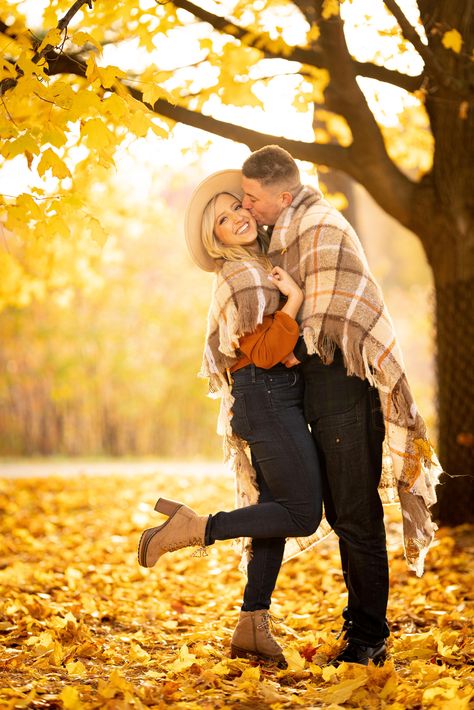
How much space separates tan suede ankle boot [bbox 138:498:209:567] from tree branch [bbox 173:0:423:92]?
3188 millimetres

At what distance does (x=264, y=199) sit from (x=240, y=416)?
0.86 meters

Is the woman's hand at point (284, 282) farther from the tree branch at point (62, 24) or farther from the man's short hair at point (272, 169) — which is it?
the tree branch at point (62, 24)

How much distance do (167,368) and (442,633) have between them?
12.3 m

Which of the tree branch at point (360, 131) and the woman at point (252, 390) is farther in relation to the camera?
the tree branch at point (360, 131)

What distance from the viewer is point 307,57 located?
17.5 ft

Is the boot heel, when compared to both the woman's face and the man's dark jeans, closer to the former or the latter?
the man's dark jeans

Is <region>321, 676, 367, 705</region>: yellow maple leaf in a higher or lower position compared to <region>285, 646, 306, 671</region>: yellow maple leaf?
higher

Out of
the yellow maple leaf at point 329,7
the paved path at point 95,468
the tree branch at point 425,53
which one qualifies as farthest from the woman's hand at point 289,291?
the paved path at point 95,468

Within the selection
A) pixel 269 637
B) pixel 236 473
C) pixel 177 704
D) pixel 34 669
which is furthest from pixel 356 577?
pixel 34 669

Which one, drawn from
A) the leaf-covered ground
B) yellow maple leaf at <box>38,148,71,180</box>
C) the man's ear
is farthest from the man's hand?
yellow maple leaf at <box>38,148,71,180</box>

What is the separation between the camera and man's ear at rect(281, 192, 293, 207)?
3.27 meters

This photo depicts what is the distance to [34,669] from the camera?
318 cm

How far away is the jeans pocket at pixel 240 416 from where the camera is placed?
3.22 m

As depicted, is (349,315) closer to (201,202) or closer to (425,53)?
(201,202)
